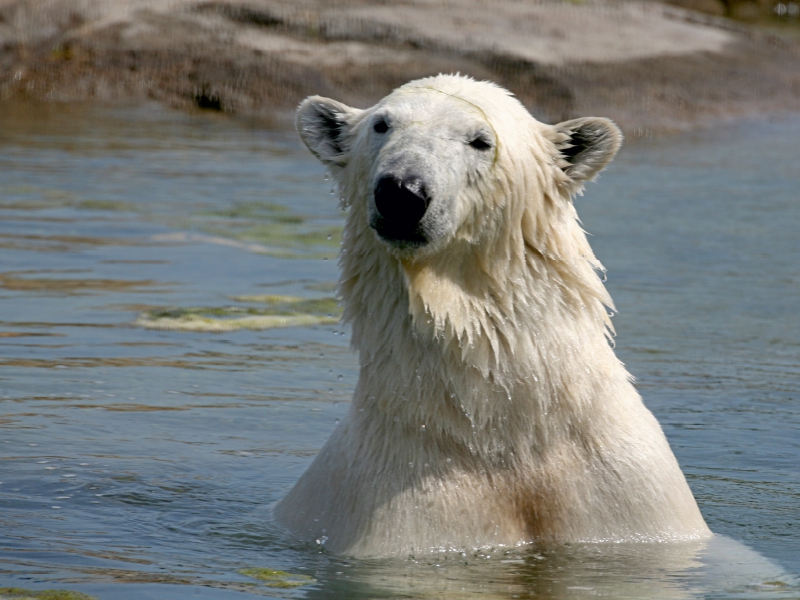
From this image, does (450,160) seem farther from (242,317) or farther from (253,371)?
(242,317)

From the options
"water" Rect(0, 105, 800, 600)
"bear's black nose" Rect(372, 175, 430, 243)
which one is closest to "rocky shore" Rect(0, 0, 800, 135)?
"water" Rect(0, 105, 800, 600)

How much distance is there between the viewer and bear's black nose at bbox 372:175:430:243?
3.82m

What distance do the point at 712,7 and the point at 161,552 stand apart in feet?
93.3

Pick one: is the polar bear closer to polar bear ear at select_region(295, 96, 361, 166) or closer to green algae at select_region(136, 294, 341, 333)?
polar bear ear at select_region(295, 96, 361, 166)

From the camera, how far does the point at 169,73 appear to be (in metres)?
17.5

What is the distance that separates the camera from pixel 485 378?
4188 millimetres

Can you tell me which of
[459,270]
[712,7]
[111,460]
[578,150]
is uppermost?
[712,7]

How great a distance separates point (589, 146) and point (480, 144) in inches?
18.3

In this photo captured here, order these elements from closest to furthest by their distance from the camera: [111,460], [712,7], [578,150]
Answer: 1. [578,150]
2. [111,460]
3. [712,7]

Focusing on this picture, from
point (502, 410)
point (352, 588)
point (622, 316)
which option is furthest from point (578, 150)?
point (622, 316)

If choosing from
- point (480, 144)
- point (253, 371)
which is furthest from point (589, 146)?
point (253, 371)

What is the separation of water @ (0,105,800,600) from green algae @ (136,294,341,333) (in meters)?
0.02

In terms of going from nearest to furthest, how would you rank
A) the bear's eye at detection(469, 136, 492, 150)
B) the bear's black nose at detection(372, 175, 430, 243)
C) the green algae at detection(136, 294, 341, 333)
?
the bear's black nose at detection(372, 175, 430, 243) < the bear's eye at detection(469, 136, 492, 150) < the green algae at detection(136, 294, 341, 333)

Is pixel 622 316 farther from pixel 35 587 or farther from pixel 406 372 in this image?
pixel 35 587
